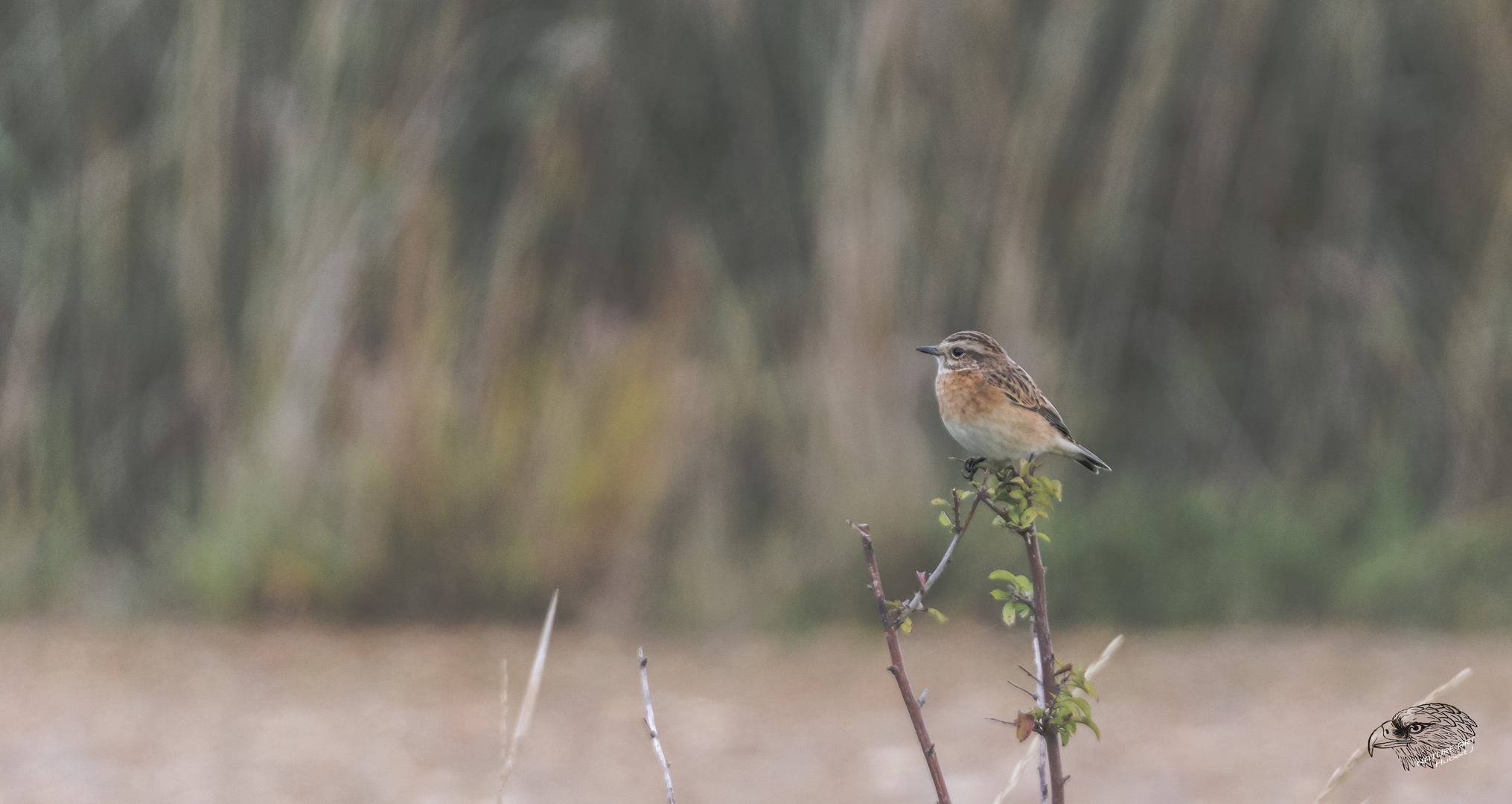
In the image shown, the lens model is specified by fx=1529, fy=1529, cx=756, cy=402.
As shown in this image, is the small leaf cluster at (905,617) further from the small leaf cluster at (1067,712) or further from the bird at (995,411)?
the bird at (995,411)

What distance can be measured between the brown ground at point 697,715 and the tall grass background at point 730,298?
163 millimetres

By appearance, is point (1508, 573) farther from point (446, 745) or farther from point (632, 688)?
point (446, 745)

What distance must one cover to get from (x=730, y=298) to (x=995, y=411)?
2.77 meters

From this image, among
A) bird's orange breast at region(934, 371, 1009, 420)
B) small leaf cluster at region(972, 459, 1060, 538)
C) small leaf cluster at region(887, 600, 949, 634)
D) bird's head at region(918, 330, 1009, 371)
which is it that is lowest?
small leaf cluster at region(887, 600, 949, 634)

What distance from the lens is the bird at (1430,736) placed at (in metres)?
0.91

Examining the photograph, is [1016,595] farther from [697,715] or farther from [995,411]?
[697,715]

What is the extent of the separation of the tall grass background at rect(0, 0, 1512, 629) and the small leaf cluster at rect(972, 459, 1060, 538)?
248 centimetres

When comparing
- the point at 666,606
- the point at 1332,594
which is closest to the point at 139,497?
the point at 666,606

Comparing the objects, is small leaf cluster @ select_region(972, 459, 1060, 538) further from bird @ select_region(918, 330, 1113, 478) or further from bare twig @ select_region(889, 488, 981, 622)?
bird @ select_region(918, 330, 1113, 478)

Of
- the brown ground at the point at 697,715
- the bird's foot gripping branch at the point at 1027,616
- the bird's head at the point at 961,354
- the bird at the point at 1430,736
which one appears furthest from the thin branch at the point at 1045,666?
the brown ground at the point at 697,715

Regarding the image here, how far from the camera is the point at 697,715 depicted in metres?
2.96

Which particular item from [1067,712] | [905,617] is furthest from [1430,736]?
[905,617]

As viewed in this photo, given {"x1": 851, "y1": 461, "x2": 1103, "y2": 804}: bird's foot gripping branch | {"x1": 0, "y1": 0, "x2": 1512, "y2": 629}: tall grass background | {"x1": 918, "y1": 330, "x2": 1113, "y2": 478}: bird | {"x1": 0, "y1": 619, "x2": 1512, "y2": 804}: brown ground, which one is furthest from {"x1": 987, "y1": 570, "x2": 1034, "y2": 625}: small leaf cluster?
{"x1": 0, "y1": 0, "x2": 1512, "y2": 629}: tall grass background

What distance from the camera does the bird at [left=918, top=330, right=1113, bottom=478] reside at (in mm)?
1239
